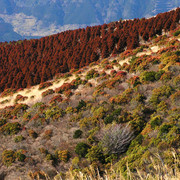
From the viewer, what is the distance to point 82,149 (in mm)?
11625

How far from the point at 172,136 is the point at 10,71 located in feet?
103

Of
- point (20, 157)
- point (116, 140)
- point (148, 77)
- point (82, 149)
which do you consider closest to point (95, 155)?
point (82, 149)

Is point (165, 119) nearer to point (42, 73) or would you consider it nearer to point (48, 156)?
point (48, 156)

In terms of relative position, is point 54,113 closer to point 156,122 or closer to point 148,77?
point 148,77

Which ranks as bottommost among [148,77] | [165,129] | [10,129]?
[165,129]

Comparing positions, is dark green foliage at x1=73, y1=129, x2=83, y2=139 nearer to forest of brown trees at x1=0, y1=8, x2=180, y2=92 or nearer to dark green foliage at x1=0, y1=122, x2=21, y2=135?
dark green foliage at x1=0, y1=122, x2=21, y2=135

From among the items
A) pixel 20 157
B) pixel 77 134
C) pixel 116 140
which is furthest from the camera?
pixel 77 134

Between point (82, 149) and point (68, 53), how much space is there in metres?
24.9

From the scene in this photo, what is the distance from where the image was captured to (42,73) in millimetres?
31609

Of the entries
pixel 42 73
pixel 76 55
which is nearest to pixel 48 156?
pixel 42 73

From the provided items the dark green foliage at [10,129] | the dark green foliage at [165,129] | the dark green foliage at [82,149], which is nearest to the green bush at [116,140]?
the dark green foliage at [82,149]

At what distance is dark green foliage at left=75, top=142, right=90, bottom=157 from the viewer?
1159 cm

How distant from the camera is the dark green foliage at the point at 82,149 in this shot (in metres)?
11.6

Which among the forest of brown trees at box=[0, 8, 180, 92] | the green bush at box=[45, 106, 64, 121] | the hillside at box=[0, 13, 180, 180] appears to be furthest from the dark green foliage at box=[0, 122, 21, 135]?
the forest of brown trees at box=[0, 8, 180, 92]
